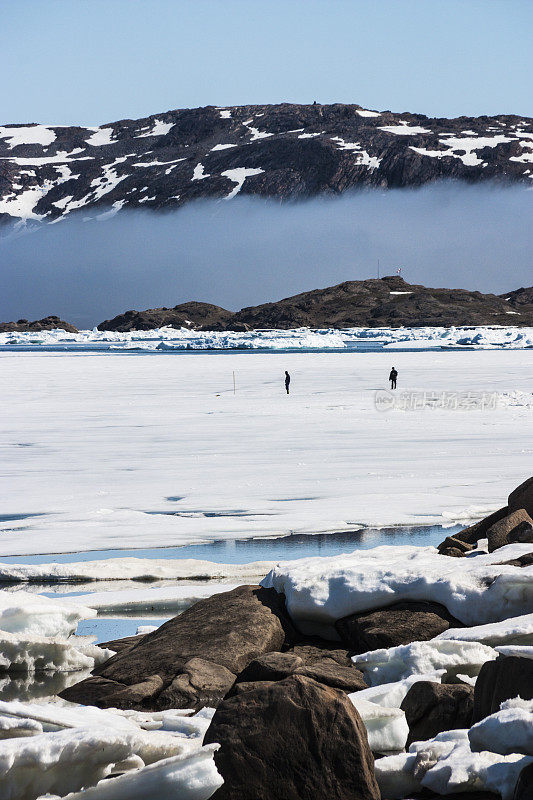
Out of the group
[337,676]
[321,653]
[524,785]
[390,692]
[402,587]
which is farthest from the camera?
[402,587]

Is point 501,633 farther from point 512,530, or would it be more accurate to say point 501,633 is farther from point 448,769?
point 512,530

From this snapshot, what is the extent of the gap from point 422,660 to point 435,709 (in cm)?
73

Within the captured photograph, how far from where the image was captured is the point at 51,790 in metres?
3.72

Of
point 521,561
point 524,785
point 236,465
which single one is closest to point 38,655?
point 521,561

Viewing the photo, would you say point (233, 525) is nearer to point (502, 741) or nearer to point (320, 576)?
point (320, 576)

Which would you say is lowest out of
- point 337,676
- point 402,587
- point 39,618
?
point 39,618

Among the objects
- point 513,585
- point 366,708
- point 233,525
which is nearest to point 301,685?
point 366,708

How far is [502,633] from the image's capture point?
554 cm

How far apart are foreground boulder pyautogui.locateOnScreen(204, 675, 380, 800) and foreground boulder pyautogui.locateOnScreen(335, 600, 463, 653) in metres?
2.19

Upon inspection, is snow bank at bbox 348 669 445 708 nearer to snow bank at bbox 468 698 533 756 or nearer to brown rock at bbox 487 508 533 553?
snow bank at bbox 468 698 533 756

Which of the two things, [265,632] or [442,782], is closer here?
[442,782]

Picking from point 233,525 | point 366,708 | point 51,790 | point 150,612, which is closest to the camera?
point 51,790

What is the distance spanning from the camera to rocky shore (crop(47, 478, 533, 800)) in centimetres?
378

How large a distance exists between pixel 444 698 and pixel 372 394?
1010 inches
